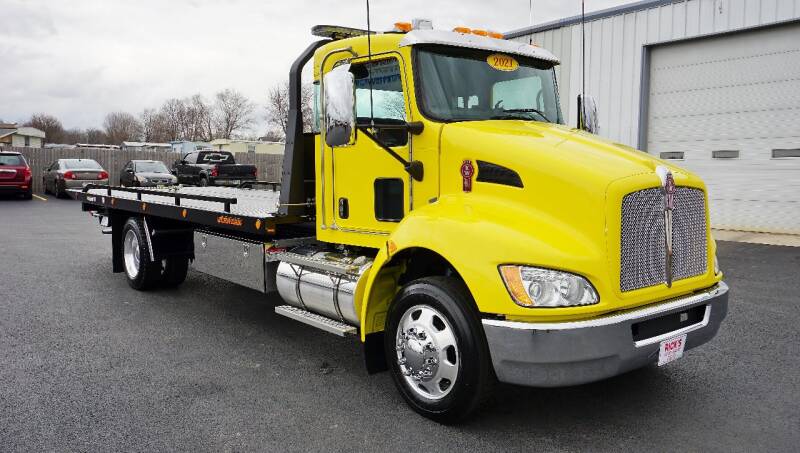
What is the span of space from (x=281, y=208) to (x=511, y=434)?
2911mm

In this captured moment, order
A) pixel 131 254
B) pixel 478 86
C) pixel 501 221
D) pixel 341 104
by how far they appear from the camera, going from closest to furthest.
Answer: pixel 501 221 → pixel 341 104 → pixel 478 86 → pixel 131 254

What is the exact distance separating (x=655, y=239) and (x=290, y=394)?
8.58 feet

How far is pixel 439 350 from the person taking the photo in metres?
3.90

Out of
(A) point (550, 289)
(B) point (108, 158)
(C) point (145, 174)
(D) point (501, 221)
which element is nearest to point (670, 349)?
(A) point (550, 289)

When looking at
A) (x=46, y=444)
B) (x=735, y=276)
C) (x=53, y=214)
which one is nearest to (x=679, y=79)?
(x=735, y=276)

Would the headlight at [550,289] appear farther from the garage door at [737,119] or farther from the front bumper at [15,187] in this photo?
the front bumper at [15,187]

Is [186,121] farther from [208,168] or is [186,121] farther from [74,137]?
[208,168]

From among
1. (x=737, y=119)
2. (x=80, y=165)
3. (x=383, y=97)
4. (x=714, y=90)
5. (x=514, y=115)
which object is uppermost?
(x=714, y=90)

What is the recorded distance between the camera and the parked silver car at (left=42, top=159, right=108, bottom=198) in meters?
24.0

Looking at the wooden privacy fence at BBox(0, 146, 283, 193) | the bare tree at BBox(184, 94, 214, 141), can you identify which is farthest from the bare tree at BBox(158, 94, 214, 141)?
the wooden privacy fence at BBox(0, 146, 283, 193)

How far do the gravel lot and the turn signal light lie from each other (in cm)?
258

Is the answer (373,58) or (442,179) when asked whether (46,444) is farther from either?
(373,58)

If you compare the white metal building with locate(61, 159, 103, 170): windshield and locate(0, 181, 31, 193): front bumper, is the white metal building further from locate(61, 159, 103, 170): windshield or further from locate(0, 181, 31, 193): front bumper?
locate(0, 181, 31, 193): front bumper

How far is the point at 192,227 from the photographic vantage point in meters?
7.40
